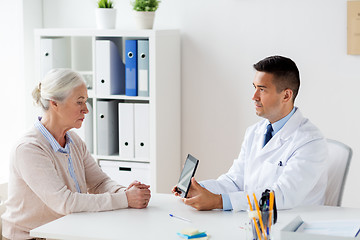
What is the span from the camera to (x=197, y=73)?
12.7 ft

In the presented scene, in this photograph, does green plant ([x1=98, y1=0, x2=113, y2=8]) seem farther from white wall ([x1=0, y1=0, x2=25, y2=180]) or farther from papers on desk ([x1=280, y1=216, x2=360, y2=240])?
papers on desk ([x1=280, y1=216, x2=360, y2=240])

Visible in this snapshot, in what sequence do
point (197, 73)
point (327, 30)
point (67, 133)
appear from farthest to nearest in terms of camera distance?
point (197, 73) < point (327, 30) < point (67, 133)

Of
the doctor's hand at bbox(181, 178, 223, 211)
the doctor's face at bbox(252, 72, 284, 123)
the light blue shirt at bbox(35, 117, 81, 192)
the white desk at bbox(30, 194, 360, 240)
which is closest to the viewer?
the white desk at bbox(30, 194, 360, 240)

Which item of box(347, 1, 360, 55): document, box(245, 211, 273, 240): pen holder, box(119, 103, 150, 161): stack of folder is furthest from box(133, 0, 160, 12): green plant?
box(245, 211, 273, 240): pen holder

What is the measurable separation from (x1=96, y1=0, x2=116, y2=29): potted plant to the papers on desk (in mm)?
2187

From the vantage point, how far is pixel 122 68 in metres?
3.78

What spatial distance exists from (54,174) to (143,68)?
1348 millimetres

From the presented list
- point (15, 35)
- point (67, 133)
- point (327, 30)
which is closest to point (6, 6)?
point (15, 35)

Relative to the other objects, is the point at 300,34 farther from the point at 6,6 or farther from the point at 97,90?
the point at 6,6

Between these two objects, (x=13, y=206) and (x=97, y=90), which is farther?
(x=97, y=90)

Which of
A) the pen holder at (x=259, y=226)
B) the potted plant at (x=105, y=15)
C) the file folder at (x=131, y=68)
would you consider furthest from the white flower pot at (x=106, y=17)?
the pen holder at (x=259, y=226)

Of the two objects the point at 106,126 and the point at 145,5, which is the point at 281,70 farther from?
the point at 106,126

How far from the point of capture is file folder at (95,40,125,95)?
3.67 metres

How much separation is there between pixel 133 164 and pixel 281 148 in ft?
4.54
